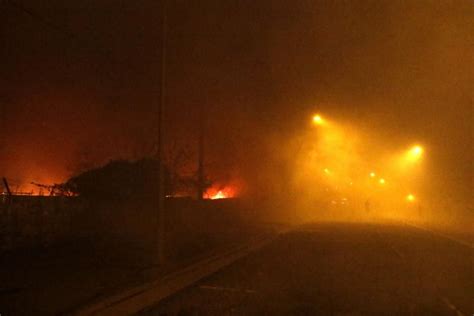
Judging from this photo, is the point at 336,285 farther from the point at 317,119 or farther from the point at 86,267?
the point at 317,119

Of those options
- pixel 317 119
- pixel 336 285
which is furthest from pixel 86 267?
pixel 317 119

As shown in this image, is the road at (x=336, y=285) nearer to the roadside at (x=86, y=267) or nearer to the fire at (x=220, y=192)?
the roadside at (x=86, y=267)

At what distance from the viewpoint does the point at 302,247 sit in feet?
76.2

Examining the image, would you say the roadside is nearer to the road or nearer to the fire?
the road

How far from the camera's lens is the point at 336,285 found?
1330cm

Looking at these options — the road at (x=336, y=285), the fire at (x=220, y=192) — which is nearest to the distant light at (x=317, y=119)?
the fire at (x=220, y=192)

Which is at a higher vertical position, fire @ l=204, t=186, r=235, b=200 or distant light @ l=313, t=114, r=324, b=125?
distant light @ l=313, t=114, r=324, b=125

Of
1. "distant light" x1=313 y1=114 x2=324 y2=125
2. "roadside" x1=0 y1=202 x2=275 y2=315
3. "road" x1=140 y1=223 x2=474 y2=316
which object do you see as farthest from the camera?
"distant light" x1=313 y1=114 x2=324 y2=125

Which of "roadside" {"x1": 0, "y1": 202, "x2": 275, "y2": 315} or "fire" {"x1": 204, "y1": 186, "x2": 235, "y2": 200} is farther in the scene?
"fire" {"x1": 204, "y1": 186, "x2": 235, "y2": 200}

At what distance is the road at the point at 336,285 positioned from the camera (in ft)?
34.6

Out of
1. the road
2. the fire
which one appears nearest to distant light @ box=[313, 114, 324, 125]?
the fire

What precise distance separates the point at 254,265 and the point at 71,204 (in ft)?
27.4

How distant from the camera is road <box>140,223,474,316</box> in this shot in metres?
10.5

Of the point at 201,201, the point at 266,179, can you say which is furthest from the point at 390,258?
the point at 266,179
